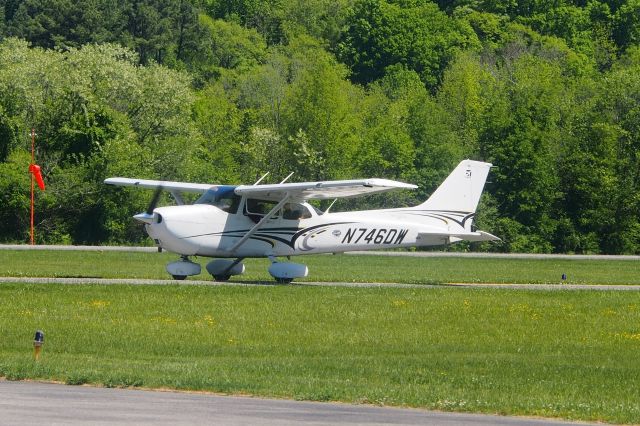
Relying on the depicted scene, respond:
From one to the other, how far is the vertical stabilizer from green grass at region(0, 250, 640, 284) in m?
2.43

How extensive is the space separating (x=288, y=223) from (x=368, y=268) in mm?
10714

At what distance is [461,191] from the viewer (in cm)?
3747

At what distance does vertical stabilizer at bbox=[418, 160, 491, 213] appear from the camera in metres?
37.2

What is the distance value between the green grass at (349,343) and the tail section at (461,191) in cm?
428

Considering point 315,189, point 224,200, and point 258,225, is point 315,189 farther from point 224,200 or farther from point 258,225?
point 224,200

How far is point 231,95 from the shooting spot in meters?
106

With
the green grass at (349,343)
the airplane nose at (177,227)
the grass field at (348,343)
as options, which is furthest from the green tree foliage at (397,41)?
the green grass at (349,343)

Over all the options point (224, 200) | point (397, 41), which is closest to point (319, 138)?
point (224, 200)

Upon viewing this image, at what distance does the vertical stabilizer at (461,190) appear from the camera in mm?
37188

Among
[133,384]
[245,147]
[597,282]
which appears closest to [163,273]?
[597,282]

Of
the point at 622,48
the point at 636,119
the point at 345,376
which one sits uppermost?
the point at 345,376

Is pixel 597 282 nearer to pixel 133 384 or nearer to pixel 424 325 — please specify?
pixel 424 325

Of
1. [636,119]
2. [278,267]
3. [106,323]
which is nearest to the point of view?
[106,323]

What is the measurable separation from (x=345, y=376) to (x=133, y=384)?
3271 mm
